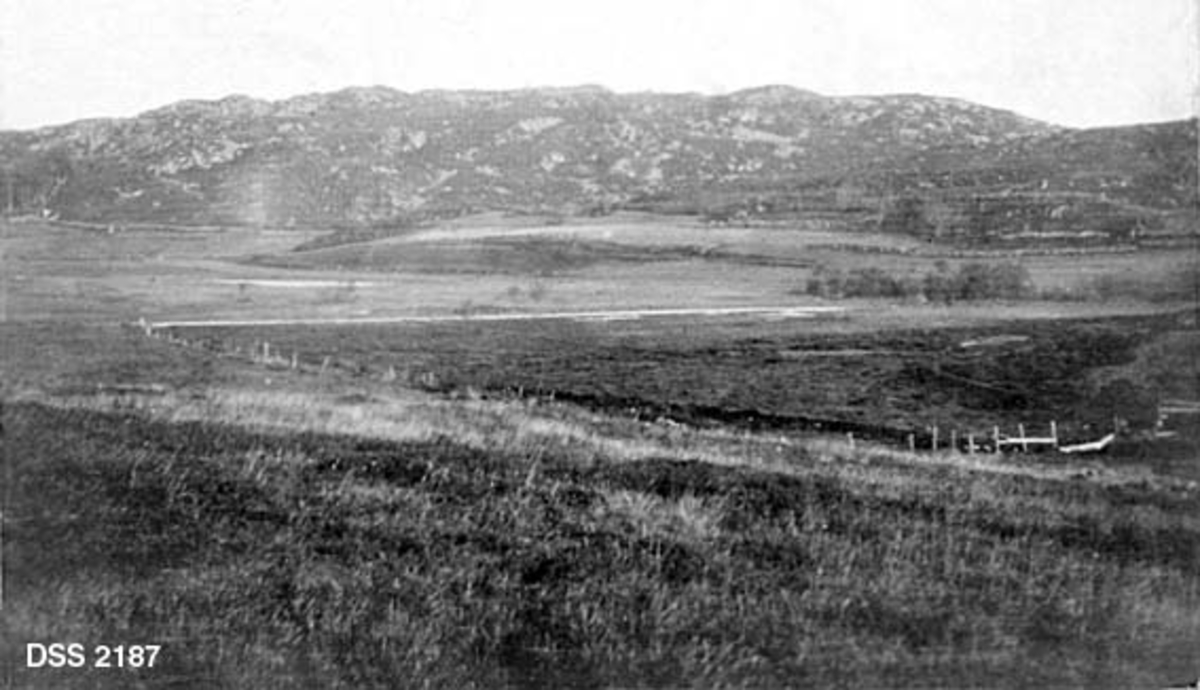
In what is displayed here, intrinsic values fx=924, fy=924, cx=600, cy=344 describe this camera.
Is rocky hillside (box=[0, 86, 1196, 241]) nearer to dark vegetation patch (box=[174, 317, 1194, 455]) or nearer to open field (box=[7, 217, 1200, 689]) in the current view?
open field (box=[7, 217, 1200, 689])

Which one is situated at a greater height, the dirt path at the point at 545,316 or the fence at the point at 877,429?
the dirt path at the point at 545,316

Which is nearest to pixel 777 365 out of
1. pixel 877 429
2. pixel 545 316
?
pixel 877 429

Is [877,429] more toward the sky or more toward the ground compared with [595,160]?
more toward the ground

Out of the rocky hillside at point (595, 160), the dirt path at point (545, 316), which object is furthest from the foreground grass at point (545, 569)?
the rocky hillside at point (595, 160)

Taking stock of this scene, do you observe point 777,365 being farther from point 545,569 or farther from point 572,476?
point 545,569

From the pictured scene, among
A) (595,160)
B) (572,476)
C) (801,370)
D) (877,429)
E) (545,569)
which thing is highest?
(595,160)

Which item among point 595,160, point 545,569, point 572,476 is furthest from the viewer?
point 595,160

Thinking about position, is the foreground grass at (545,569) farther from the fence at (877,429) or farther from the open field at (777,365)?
the open field at (777,365)
